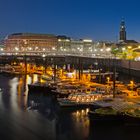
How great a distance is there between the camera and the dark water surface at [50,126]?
1298cm

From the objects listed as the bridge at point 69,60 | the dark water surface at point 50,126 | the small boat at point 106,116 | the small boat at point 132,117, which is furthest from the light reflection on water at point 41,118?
the bridge at point 69,60

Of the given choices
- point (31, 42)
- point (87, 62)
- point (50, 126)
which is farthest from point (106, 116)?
point (31, 42)

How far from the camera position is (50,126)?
14219mm

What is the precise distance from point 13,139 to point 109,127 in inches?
144

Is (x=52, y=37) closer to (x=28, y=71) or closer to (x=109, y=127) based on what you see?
(x=28, y=71)

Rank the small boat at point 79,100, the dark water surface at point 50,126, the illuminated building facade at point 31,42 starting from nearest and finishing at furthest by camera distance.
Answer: the dark water surface at point 50,126, the small boat at point 79,100, the illuminated building facade at point 31,42

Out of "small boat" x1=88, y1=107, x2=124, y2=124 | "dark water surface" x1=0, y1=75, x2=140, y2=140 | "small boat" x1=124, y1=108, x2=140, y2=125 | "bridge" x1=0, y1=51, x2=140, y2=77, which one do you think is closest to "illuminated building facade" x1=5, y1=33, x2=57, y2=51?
"bridge" x1=0, y1=51, x2=140, y2=77

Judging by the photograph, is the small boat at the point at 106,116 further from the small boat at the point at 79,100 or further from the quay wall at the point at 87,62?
the quay wall at the point at 87,62

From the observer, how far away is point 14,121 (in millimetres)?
14914

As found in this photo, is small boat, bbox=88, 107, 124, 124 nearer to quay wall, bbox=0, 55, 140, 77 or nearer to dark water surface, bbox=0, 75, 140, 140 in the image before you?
dark water surface, bbox=0, 75, 140, 140

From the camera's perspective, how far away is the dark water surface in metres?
13.0

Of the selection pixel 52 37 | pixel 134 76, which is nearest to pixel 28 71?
pixel 134 76

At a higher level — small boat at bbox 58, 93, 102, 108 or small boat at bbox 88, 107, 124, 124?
small boat at bbox 58, 93, 102, 108

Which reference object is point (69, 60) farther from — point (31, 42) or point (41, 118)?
point (41, 118)
